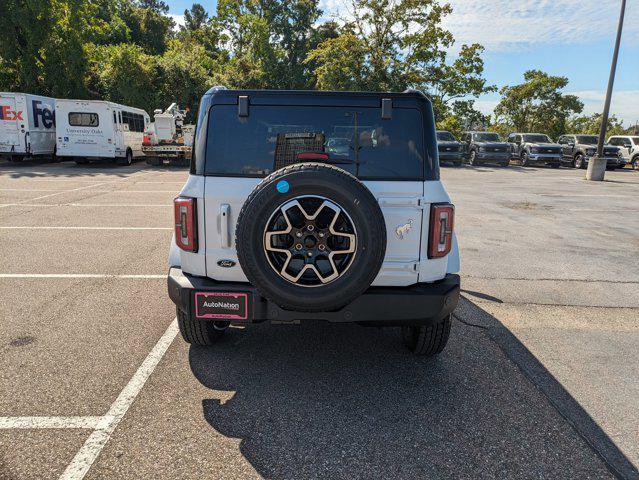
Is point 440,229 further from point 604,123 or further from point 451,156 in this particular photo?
point 451,156

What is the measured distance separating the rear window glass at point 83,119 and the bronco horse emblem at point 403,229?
21243 millimetres

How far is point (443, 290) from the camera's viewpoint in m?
3.29

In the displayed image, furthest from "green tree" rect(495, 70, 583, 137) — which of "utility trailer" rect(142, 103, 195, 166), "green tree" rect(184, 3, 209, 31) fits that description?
"green tree" rect(184, 3, 209, 31)

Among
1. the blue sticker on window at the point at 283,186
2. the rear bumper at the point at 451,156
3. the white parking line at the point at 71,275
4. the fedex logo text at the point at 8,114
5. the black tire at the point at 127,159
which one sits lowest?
the white parking line at the point at 71,275

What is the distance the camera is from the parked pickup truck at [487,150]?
27.3m

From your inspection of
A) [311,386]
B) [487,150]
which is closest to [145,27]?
[487,150]

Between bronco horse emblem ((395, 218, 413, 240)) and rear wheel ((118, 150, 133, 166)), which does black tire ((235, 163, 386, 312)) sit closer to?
bronco horse emblem ((395, 218, 413, 240))

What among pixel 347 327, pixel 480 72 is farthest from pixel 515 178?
pixel 347 327

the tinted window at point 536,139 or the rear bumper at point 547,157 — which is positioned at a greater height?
the tinted window at point 536,139

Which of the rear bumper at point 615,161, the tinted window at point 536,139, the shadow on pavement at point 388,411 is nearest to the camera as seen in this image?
the shadow on pavement at point 388,411

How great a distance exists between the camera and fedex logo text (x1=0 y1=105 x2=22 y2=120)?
20.2 metres

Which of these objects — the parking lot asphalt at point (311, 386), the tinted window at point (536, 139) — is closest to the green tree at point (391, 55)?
the tinted window at point (536, 139)

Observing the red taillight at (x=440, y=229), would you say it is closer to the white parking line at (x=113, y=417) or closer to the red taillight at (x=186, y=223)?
the red taillight at (x=186, y=223)

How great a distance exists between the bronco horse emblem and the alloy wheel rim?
461mm
